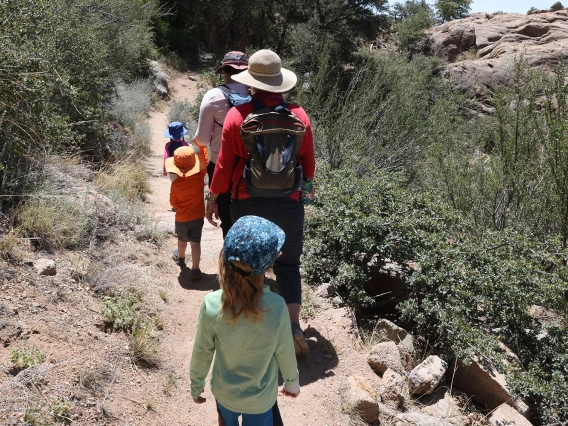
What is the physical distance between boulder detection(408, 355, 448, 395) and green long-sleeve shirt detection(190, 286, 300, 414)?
2.03m

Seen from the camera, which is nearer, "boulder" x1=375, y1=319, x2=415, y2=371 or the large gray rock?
"boulder" x1=375, y1=319, x2=415, y2=371

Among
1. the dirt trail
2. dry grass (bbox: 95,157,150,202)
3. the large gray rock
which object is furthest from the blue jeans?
the large gray rock

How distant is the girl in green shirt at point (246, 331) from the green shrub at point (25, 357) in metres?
1.20

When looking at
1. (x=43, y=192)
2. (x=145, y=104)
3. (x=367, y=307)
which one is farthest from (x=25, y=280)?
(x=145, y=104)

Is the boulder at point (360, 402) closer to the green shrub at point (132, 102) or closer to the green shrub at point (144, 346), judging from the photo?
the green shrub at point (144, 346)

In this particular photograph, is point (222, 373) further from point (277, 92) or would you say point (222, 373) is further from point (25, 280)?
point (25, 280)

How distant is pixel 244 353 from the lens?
2062mm

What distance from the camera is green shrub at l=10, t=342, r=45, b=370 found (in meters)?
2.76

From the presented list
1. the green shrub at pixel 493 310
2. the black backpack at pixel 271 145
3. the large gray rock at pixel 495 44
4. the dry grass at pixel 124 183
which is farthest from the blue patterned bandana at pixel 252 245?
the large gray rock at pixel 495 44

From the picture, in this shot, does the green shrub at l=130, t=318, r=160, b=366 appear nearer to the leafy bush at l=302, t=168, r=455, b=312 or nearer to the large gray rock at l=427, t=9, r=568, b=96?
the leafy bush at l=302, t=168, r=455, b=312

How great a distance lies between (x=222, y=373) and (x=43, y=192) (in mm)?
3416

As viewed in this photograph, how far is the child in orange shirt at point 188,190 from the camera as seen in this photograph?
450cm

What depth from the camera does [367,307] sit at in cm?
498

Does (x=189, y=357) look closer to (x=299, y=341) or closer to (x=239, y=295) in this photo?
(x=299, y=341)
